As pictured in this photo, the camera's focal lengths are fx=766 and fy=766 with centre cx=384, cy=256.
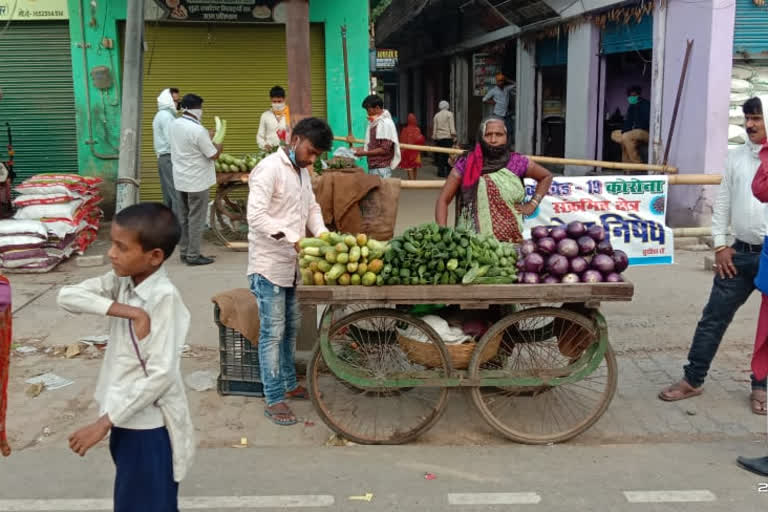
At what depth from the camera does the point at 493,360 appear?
471 centimetres

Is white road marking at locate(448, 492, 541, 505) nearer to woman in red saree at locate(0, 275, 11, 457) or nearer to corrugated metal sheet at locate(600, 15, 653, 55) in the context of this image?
woman in red saree at locate(0, 275, 11, 457)

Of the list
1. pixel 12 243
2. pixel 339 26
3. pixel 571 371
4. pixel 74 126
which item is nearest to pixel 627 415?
pixel 571 371

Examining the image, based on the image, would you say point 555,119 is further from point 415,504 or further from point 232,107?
point 415,504

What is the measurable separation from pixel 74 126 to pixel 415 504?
977cm

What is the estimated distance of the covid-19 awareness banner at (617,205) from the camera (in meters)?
6.26

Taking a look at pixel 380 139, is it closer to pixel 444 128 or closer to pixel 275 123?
pixel 275 123

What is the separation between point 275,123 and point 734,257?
6480 millimetres

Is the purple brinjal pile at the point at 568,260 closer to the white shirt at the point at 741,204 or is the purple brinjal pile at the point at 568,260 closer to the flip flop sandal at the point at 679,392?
the white shirt at the point at 741,204

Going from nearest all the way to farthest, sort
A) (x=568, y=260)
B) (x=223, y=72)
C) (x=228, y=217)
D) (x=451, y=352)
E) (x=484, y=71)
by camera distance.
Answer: (x=568, y=260)
(x=451, y=352)
(x=228, y=217)
(x=223, y=72)
(x=484, y=71)

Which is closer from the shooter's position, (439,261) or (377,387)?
(439,261)

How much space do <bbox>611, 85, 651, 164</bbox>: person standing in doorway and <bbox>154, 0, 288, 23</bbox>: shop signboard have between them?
5530 millimetres

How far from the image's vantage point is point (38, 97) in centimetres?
1152

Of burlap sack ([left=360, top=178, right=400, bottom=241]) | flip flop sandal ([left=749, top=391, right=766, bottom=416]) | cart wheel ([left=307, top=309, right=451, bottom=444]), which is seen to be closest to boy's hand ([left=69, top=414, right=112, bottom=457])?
cart wheel ([left=307, top=309, right=451, bottom=444])

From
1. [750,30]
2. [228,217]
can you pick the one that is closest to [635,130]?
[750,30]
